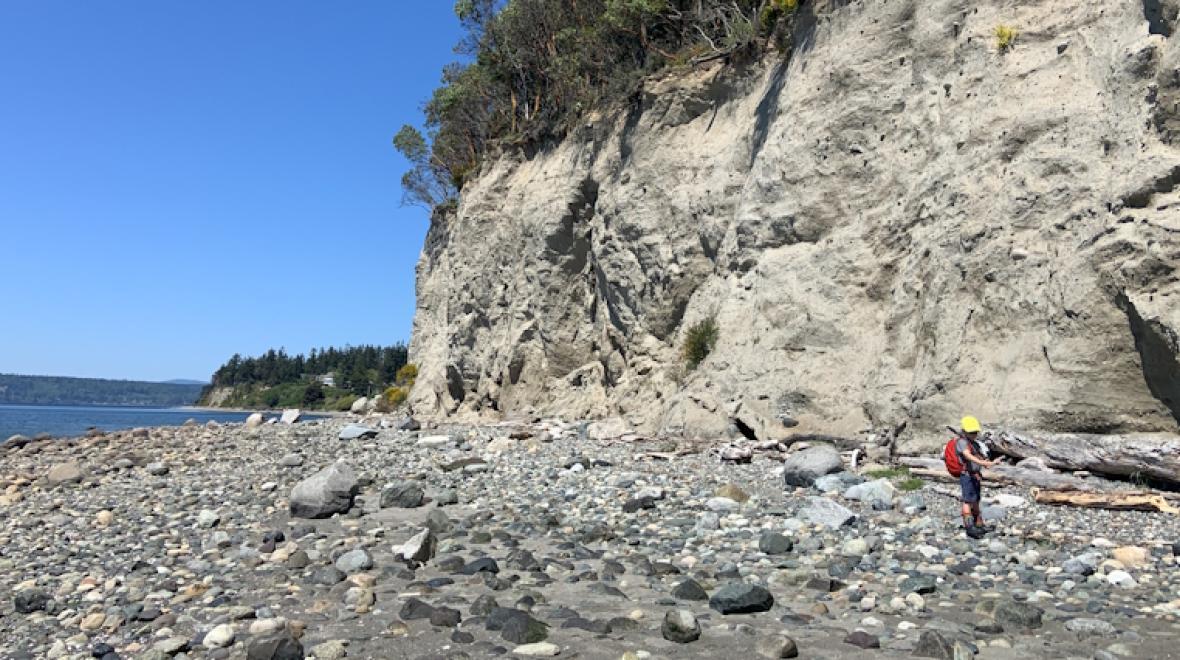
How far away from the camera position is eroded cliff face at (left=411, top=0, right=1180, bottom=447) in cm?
970

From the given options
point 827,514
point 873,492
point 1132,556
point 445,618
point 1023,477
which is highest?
point 1023,477

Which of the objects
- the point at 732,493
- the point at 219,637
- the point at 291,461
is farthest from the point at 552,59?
the point at 219,637

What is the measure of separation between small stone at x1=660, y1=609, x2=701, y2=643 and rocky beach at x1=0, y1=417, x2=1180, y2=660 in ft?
0.06

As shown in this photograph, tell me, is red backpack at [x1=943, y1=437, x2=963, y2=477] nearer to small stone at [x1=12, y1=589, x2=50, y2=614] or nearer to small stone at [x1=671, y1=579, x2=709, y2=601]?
small stone at [x1=671, y1=579, x2=709, y2=601]

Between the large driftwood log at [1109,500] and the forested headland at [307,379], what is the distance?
8626cm

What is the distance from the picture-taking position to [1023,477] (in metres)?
9.12

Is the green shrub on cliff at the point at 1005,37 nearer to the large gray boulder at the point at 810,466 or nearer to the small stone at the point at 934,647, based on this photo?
the large gray boulder at the point at 810,466

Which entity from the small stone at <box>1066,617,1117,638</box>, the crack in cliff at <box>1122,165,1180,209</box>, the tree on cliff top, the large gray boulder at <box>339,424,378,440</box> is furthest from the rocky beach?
the tree on cliff top

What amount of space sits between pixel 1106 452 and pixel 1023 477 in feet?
2.84

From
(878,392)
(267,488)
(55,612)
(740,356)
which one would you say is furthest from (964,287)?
(55,612)

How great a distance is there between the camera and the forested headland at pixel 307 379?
330ft

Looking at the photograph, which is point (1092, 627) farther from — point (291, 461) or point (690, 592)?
point (291, 461)

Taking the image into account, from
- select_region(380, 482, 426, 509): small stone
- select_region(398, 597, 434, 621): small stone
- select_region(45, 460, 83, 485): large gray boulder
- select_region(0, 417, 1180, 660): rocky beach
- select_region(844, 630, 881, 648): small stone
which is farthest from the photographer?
select_region(45, 460, 83, 485): large gray boulder

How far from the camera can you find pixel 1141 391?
9180mm
